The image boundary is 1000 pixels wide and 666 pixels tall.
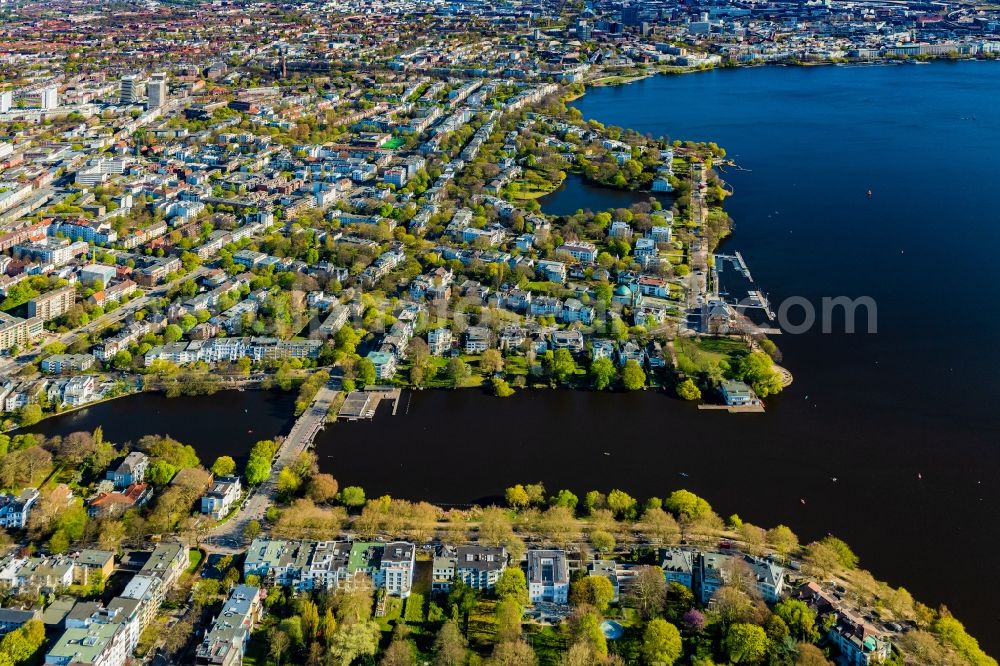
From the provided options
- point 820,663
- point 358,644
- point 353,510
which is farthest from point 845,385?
point 358,644

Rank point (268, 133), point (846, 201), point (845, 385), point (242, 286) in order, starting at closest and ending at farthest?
point (845, 385) < point (242, 286) < point (846, 201) < point (268, 133)

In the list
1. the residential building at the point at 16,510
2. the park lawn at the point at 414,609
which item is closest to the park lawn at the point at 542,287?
the park lawn at the point at 414,609

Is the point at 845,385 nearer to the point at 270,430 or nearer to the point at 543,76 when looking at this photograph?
the point at 270,430

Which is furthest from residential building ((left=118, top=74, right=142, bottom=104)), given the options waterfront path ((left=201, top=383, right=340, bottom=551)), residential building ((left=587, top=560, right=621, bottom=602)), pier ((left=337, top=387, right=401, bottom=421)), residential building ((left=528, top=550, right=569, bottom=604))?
residential building ((left=587, top=560, right=621, bottom=602))

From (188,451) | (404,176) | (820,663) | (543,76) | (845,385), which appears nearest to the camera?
(820,663)

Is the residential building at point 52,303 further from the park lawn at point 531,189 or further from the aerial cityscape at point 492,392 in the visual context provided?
the park lawn at point 531,189

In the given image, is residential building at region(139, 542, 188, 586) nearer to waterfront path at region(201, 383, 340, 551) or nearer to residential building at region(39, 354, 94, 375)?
waterfront path at region(201, 383, 340, 551)

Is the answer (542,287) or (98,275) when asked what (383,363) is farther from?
(98,275)
